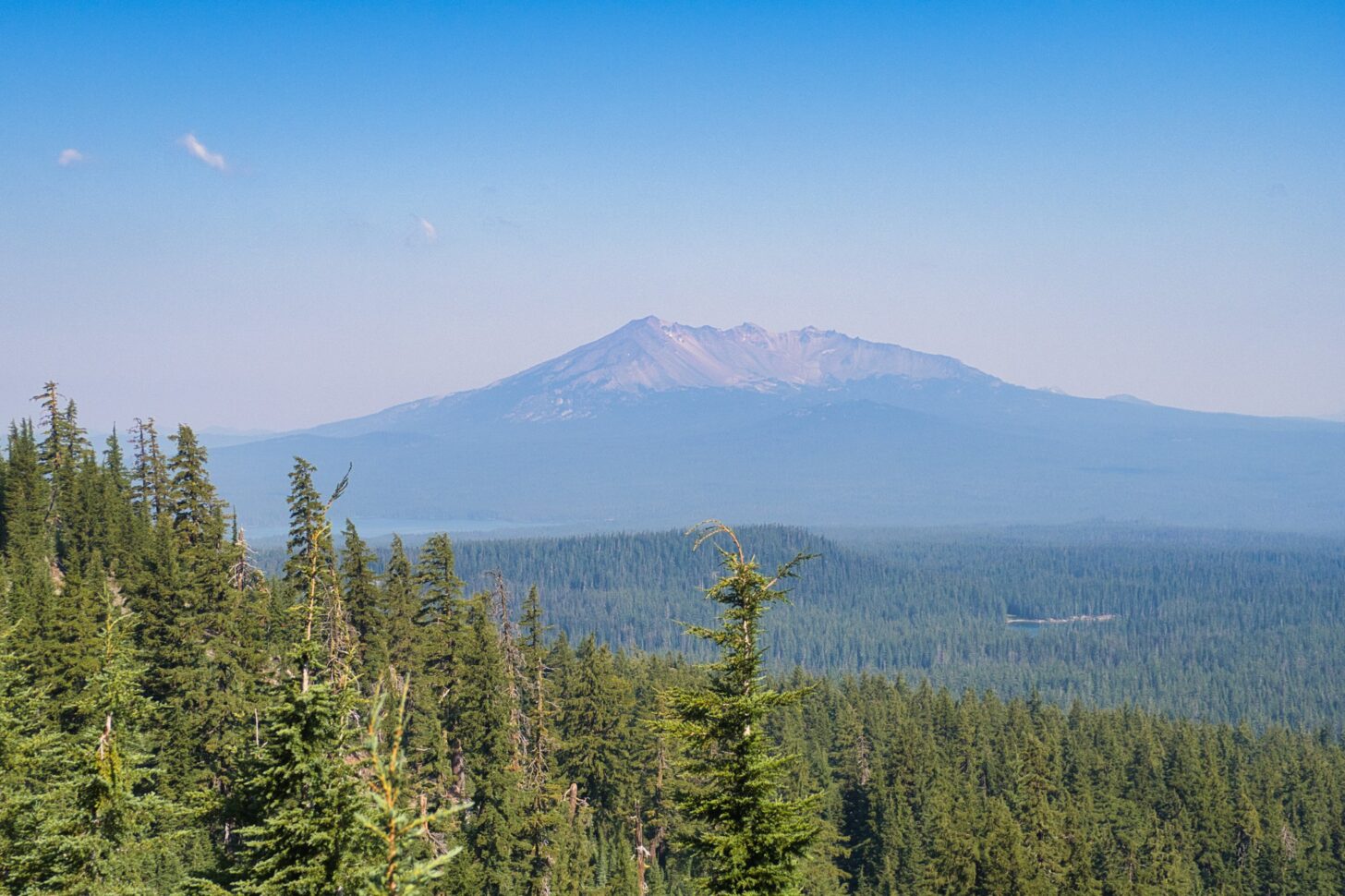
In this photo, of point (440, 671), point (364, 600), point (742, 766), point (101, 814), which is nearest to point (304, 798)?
point (101, 814)

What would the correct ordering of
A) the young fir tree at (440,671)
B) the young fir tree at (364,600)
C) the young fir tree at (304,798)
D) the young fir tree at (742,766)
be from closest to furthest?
1. the young fir tree at (304,798)
2. the young fir tree at (742,766)
3. the young fir tree at (440,671)
4. the young fir tree at (364,600)

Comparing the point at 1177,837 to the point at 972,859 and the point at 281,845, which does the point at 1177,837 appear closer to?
the point at 972,859

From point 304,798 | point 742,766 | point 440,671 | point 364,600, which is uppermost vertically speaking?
point 304,798

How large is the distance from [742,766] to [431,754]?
25.9 metres

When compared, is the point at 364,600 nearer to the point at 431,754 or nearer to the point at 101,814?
the point at 431,754

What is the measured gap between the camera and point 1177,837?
74.5 meters

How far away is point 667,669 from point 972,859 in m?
33.3

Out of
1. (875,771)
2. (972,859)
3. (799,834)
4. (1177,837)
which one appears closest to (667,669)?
(875,771)

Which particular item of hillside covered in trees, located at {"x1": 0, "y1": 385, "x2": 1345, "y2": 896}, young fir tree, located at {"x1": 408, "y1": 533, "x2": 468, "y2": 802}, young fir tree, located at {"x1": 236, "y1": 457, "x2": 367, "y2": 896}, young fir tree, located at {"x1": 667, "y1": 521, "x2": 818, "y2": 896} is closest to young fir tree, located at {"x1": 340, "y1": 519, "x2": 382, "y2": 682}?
hillside covered in trees, located at {"x1": 0, "y1": 385, "x2": 1345, "y2": 896}

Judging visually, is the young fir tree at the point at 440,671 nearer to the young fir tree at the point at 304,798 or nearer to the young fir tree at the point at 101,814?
the young fir tree at the point at 101,814

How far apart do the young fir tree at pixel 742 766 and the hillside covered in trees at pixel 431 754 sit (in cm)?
18

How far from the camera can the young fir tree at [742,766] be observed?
59.9 feet

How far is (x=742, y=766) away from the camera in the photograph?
18.7 meters

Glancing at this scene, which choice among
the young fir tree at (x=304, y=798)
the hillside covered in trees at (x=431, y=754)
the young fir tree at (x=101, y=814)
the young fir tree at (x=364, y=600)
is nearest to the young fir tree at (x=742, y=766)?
the hillside covered in trees at (x=431, y=754)
